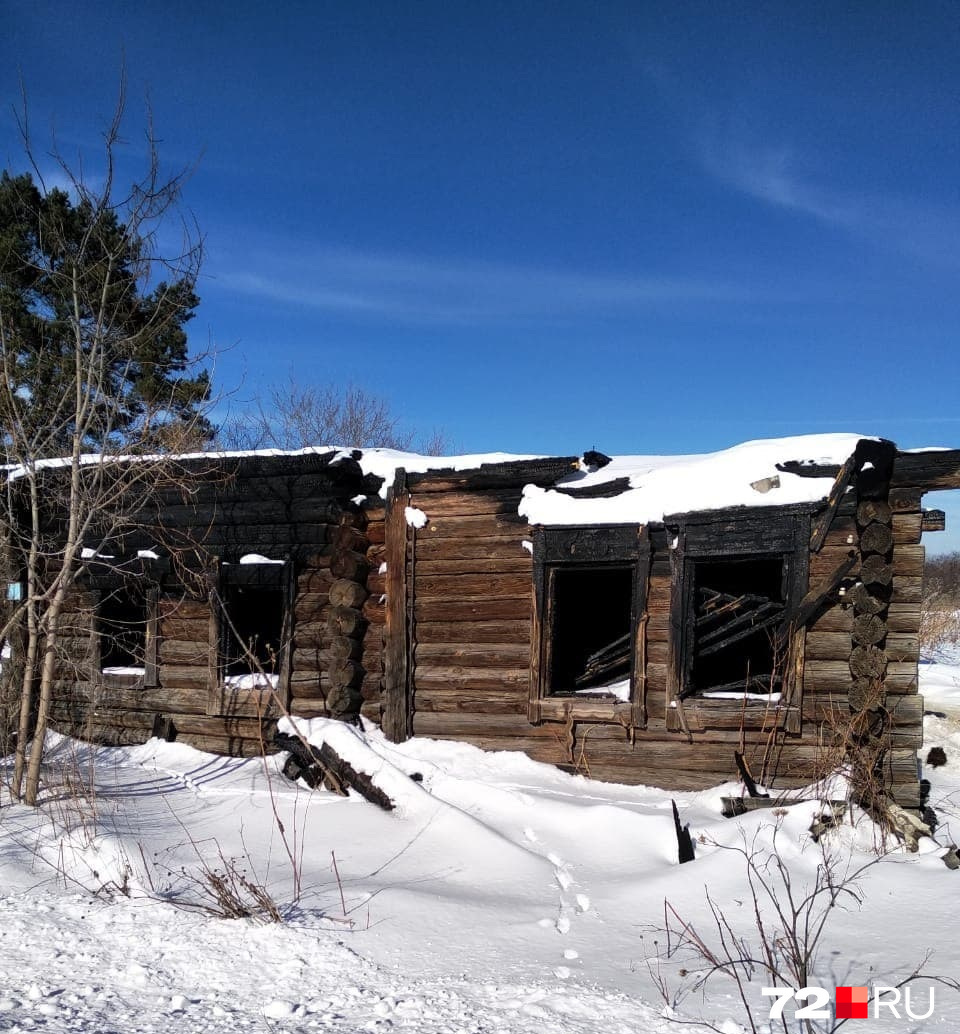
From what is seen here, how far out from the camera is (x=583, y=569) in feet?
28.1

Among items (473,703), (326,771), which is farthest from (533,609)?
(326,771)

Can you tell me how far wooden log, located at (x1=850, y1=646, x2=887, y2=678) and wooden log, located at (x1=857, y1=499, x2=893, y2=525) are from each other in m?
1.07

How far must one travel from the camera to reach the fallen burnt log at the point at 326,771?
7426 mm

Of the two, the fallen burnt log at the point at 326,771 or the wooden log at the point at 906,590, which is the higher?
the wooden log at the point at 906,590

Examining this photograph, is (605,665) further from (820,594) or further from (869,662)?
(869,662)

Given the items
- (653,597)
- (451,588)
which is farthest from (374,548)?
Result: (653,597)

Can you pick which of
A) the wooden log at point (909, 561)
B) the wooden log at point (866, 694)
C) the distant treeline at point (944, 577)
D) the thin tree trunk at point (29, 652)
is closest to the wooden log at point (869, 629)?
the wooden log at point (866, 694)

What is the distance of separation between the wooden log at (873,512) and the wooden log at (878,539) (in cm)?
4

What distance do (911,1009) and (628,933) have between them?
A: 1.54m

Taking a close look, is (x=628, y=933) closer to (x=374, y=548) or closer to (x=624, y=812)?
(x=624, y=812)

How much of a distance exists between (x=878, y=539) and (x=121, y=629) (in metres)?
9.22

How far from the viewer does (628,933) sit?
4.80 m

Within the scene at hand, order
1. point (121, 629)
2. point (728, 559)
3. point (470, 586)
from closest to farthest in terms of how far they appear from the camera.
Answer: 1. point (728, 559)
2. point (470, 586)
3. point (121, 629)

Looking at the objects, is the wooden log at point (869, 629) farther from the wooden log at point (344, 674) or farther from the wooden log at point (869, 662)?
the wooden log at point (344, 674)
